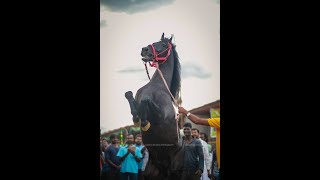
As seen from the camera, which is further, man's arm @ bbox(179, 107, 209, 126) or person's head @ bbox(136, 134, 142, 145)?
person's head @ bbox(136, 134, 142, 145)

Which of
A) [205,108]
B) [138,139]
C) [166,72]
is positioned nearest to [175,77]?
[166,72]

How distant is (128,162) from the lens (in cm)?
624

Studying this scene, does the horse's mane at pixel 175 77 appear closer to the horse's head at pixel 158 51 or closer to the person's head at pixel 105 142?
the horse's head at pixel 158 51

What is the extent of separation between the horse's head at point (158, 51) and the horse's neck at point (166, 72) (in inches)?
1.5

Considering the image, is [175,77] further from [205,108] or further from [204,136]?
[204,136]

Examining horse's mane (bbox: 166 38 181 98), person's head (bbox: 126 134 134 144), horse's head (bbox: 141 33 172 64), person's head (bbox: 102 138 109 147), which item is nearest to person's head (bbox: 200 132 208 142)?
horse's mane (bbox: 166 38 181 98)

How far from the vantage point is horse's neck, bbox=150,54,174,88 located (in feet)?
20.2

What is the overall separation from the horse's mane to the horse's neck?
3 centimetres

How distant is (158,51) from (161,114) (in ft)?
1.86

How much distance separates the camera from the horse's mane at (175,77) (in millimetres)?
6145

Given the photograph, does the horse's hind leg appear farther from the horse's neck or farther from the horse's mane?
the horse's mane

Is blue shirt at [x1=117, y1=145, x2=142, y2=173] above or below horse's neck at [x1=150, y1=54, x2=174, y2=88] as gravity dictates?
below

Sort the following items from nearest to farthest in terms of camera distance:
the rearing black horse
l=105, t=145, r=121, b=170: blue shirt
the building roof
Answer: the building roof, the rearing black horse, l=105, t=145, r=121, b=170: blue shirt

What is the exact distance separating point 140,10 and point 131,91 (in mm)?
741
